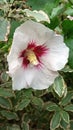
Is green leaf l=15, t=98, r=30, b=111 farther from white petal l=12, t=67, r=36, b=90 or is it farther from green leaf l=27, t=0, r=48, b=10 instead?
green leaf l=27, t=0, r=48, b=10

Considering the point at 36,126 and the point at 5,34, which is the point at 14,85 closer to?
the point at 5,34

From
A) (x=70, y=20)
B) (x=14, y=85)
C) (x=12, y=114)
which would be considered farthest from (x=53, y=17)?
(x=12, y=114)

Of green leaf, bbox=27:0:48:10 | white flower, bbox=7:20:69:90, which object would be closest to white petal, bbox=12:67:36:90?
white flower, bbox=7:20:69:90

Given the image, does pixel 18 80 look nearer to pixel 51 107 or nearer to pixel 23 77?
pixel 23 77

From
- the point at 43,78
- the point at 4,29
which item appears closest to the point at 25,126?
the point at 43,78

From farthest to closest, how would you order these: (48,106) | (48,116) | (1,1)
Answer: (48,116) → (48,106) → (1,1)

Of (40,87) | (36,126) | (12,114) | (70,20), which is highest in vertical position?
(70,20)
